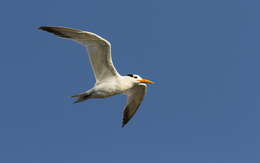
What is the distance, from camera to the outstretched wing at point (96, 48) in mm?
18656

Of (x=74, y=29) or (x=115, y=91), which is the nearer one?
(x=74, y=29)

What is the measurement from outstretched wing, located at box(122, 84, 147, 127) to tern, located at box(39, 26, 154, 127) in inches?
36.9

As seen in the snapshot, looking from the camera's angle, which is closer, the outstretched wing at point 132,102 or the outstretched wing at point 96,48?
the outstretched wing at point 96,48

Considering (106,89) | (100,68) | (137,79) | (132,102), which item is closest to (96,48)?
(100,68)

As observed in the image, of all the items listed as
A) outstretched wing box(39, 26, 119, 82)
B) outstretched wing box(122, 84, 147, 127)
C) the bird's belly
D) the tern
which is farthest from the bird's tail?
outstretched wing box(122, 84, 147, 127)

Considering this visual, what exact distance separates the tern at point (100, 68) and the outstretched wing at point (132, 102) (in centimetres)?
94

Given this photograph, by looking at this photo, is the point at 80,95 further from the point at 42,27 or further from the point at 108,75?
the point at 42,27

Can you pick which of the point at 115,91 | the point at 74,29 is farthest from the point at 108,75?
the point at 74,29

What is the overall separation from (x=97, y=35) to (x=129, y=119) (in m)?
4.65

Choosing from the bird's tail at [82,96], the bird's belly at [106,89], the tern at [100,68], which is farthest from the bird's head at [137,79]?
the bird's tail at [82,96]

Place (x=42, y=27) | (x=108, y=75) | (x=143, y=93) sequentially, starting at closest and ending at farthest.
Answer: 1. (x=42, y=27)
2. (x=108, y=75)
3. (x=143, y=93)

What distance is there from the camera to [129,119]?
73.0 feet

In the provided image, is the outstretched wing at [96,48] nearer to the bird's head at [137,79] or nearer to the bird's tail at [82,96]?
the bird's tail at [82,96]

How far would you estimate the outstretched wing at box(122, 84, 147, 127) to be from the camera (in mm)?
22109
